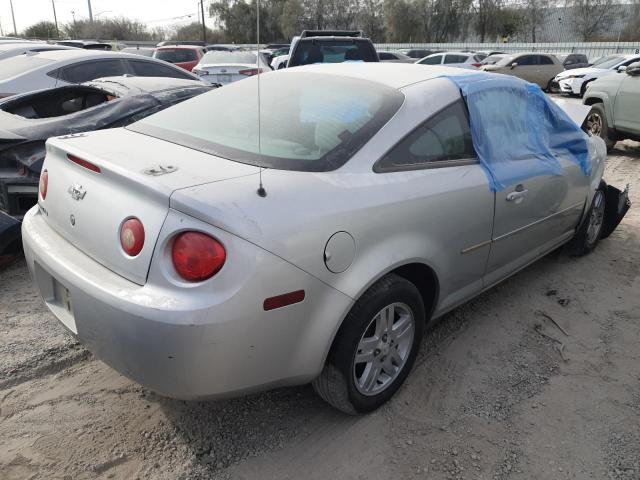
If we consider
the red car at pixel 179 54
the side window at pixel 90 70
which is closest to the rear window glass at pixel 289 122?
the side window at pixel 90 70

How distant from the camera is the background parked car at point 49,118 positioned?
397 cm

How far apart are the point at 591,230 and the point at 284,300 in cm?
348

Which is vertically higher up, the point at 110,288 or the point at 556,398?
the point at 110,288

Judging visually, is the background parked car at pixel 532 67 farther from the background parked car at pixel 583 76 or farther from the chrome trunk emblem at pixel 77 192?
the chrome trunk emblem at pixel 77 192

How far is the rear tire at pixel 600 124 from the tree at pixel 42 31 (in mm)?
64615

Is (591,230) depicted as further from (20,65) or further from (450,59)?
(450,59)

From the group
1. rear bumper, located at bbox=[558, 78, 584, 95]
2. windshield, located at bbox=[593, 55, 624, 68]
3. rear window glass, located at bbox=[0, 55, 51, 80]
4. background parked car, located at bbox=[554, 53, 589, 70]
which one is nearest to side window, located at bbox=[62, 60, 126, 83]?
rear window glass, located at bbox=[0, 55, 51, 80]

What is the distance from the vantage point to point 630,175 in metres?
7.12

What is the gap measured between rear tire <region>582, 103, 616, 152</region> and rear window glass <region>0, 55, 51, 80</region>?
8023 millimetres

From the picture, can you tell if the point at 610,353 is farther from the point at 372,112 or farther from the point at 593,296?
the point at 372,112

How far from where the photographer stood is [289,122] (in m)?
2.55

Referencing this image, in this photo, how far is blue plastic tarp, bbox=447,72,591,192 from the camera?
2883 mm

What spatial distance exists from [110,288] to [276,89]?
1507 mm

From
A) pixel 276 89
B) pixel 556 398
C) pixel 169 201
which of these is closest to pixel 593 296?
pixel 556 398
